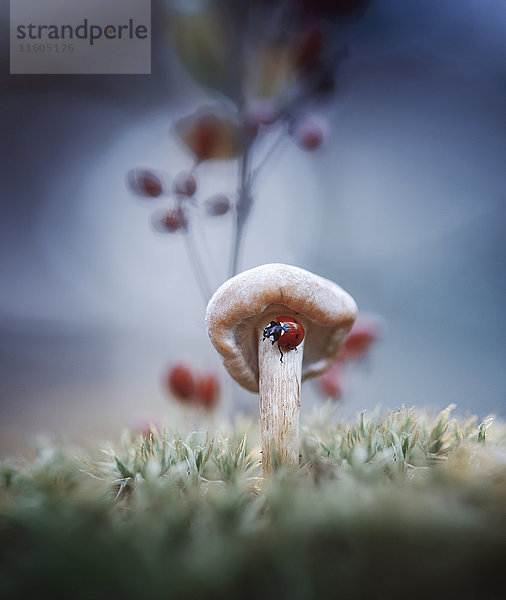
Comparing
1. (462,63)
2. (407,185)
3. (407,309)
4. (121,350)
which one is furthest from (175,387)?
(462,63)

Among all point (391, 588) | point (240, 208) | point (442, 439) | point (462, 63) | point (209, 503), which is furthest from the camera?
point (462, 63)

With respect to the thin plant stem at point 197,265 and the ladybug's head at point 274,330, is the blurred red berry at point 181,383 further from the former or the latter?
the ladybug's head at point 274,330

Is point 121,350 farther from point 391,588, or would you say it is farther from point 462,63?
point 462,63
